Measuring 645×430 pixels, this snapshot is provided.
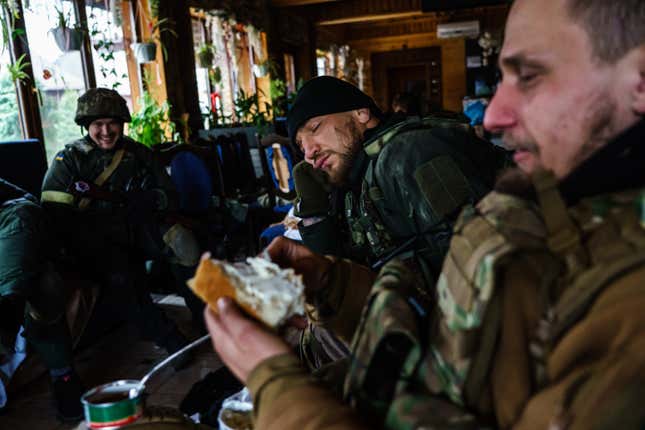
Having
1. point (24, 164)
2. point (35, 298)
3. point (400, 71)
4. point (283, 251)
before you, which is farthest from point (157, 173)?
point (400, 71)

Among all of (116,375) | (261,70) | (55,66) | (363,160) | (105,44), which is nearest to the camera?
(363,160)

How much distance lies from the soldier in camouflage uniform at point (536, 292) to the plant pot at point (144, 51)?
17.7 feet

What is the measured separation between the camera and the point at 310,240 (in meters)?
2.05

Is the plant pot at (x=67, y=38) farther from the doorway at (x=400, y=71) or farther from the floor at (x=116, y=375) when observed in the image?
the doorway at (x=400, y=71)

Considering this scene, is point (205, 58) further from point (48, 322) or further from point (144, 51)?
point (48, 322)

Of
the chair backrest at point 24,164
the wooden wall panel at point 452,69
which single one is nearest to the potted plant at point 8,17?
the chair backrest at point 24,164

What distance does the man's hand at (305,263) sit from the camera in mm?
1250

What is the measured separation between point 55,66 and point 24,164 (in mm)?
1500

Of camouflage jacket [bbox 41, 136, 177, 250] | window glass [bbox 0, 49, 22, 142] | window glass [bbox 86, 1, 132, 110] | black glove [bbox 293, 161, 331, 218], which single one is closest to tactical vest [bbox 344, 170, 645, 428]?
black glove [bbox 293, 161, 331, 218]

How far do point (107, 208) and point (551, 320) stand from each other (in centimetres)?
324

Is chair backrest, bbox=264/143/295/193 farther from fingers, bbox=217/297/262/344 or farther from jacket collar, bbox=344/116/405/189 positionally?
fingers, bbox=217/297/262/344

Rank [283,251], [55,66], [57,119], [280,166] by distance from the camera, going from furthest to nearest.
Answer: [280,166] → [57,119] → [55,66] → [283,251]

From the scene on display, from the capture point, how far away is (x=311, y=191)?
7.37 ft

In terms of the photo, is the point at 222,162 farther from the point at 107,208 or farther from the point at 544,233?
the point at 544,233
